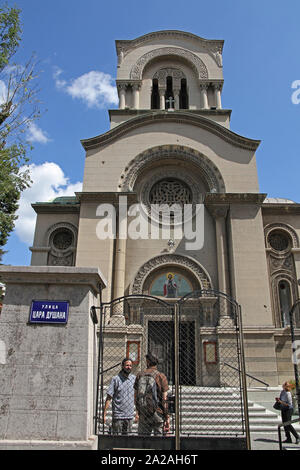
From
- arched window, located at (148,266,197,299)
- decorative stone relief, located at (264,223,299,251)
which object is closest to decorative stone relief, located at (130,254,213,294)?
arched window, located at (148,266,197,299)

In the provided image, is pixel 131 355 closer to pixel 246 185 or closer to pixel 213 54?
pixel 246 185

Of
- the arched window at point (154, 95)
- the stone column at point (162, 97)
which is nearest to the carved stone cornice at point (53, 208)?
the stone column at point (162, 97)

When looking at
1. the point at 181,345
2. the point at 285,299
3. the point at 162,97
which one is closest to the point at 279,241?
the point at 285,299

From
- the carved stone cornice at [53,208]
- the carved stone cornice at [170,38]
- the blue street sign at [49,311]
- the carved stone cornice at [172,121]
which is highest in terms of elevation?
the carved stone cornice at [170,38]

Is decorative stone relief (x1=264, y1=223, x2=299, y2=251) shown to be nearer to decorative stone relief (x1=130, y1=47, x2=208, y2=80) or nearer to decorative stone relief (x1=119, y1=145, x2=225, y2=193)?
decorative stone relief (x1=119, y1=145, x2=225, y2=193)

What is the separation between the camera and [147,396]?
5988mm

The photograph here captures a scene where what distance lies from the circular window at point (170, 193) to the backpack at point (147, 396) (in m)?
13.4

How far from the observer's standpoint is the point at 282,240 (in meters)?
18.9

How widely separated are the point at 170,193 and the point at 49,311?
47.6ft

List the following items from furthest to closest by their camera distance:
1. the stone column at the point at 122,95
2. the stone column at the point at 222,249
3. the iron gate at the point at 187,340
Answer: the stone column at the point at 122,95
the stone column at the point at 222,249
the iron gate at the point at 187,340

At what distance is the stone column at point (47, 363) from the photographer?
4809 mm

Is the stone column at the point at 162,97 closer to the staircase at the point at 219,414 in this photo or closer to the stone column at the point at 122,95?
the stone column at the point at 122,95

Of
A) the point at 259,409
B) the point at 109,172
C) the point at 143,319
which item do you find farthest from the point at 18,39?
the point at 259,409

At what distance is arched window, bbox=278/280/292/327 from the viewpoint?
17484 millimetres
